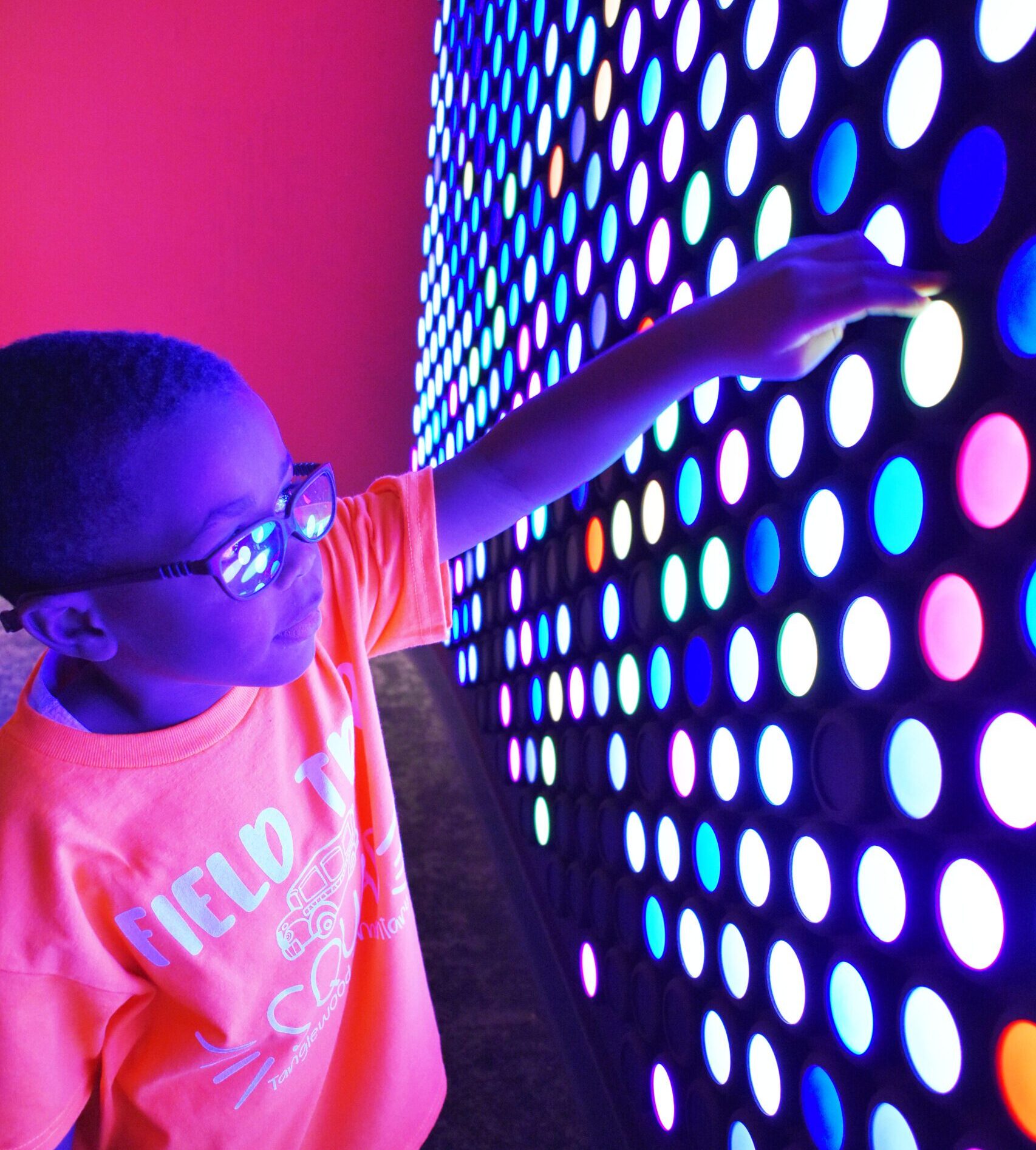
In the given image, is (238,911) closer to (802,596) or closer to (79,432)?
(79,432)

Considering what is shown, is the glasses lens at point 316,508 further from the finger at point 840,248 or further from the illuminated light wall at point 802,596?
the finger at point 840,248

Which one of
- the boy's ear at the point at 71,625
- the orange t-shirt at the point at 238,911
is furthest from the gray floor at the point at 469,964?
the boy's ear at the point at 71,625

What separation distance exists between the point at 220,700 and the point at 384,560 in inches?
8.5

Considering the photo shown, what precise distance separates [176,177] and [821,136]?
2040 mm

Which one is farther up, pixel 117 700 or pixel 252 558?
pixel 252 558

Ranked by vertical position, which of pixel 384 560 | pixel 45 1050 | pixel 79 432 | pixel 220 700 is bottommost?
pixel 45 1050

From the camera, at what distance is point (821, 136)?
0.55 m

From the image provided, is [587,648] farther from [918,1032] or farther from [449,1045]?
[449,1045]

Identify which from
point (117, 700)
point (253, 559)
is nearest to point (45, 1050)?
point (117, 700)

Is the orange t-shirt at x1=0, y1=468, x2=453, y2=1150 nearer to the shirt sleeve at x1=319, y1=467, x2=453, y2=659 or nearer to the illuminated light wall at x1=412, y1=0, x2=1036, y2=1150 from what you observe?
the shirt sleeve at x1=319, y1=467, x2=453, y2=659

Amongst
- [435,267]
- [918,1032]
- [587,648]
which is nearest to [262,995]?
[587,648]

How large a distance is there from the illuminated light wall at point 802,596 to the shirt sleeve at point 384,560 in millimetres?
192

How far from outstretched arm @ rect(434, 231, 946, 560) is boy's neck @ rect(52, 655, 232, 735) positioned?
295mm

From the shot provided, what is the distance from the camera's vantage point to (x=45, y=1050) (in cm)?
72
